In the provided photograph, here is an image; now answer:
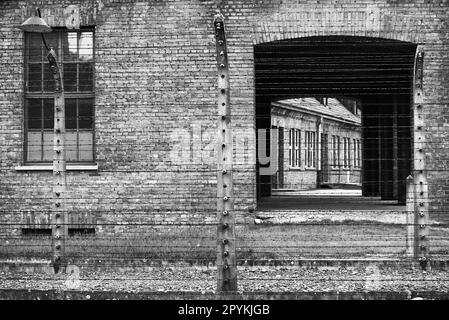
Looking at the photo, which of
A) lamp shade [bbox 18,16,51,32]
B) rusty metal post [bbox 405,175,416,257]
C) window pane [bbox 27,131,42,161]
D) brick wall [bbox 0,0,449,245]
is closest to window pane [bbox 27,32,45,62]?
brick wall [bbox 0,0,449,245]

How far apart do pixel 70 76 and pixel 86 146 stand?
4.06ft

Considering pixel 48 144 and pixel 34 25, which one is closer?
pixel 34 25

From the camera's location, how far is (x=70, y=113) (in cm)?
1364

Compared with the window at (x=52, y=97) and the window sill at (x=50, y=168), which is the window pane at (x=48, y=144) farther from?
the window sill at (x=50, y=168)

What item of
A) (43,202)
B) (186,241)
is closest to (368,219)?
(186,241)

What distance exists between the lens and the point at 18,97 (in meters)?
13.4

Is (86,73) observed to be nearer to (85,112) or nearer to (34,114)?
(85,112)

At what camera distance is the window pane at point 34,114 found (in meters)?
13.6

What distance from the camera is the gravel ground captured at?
8094mm

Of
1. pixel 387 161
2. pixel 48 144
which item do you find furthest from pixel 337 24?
pixel 387 161

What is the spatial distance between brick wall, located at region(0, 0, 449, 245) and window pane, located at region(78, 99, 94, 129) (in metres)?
0.24

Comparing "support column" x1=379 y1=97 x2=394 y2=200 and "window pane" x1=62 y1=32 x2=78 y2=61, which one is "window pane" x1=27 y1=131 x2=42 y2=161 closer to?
"window pane" x1=62 y1=32 x2=78 y2=61

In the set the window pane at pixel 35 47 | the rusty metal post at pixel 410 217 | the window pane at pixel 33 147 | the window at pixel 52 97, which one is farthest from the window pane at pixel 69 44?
the rusty metal post at pixel 410 217

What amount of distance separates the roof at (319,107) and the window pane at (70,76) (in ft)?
56.8
